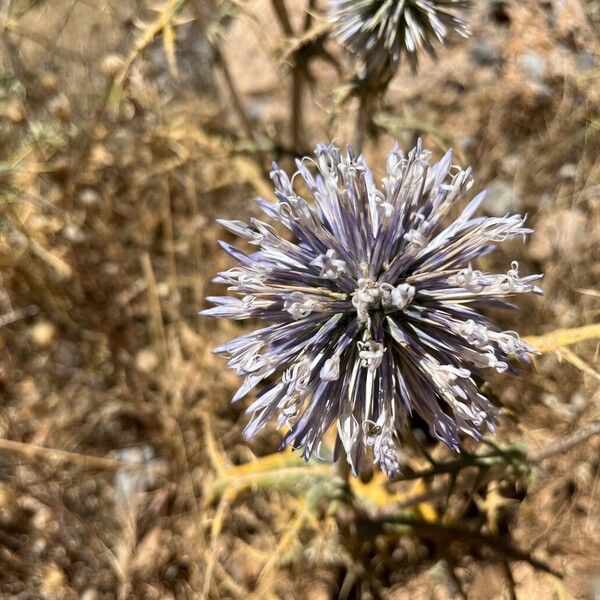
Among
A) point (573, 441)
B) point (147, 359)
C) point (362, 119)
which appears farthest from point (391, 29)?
point (147, 359)

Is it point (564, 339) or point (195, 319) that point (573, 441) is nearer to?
point (564, 339)

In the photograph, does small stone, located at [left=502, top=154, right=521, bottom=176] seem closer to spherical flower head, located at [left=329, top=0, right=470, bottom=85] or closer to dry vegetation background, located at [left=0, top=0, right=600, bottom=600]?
dry vegetation background, located at [left=0, top=0, right=600, bottom=600]

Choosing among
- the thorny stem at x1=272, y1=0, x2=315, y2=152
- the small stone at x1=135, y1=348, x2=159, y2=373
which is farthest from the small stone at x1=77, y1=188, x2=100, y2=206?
the thorny stem at x1=272, y1=0, x2=315, y2=152

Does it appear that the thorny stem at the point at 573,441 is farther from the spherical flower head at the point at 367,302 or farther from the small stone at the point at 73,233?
the small stone at the point at 73,233

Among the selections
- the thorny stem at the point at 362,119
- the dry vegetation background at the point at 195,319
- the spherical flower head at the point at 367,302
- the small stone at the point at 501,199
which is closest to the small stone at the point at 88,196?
the dry vegetation background at the point at 195,319

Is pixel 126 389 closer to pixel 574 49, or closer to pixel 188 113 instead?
pixel 188 113
